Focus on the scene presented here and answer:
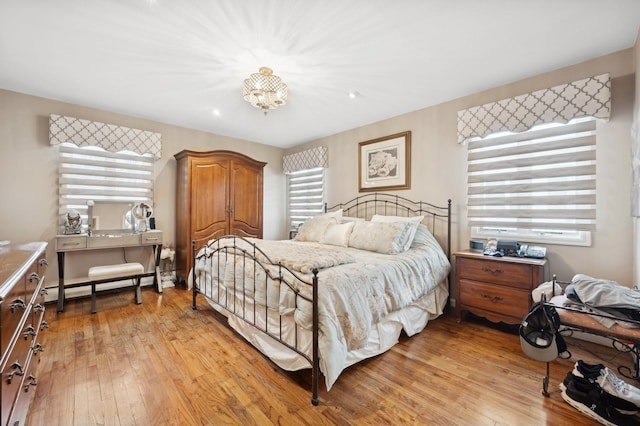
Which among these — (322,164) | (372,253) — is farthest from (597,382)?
→ (322,164)

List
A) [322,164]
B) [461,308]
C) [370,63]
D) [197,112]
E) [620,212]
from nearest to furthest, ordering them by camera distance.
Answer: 1. [620,212]
2. [370,63]
3. [461,308]
4. [197,112]
5. [322,164]

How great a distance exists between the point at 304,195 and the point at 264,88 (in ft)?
9.65

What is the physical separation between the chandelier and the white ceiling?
0.13m

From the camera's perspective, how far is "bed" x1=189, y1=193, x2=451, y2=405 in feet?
5.79

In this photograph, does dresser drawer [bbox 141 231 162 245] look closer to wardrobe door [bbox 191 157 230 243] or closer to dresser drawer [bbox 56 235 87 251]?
wardrobe door [bbox 191 157 230 243]

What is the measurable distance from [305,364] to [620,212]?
2897mm

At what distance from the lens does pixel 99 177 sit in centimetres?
370

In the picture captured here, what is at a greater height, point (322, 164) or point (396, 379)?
point (322, 164)

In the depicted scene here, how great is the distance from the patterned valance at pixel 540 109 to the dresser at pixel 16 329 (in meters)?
3.72

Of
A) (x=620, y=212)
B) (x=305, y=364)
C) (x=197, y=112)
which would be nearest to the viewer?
(x=305, y=364)

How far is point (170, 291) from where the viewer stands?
154 inches

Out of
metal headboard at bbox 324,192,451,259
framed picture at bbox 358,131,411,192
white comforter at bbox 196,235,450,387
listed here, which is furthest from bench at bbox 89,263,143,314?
framed picture at bbox 358,131,411,192

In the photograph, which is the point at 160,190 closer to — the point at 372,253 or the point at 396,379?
the point at 372,253

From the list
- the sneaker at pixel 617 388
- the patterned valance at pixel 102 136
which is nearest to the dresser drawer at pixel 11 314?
the sneaker at pixel 617 388
